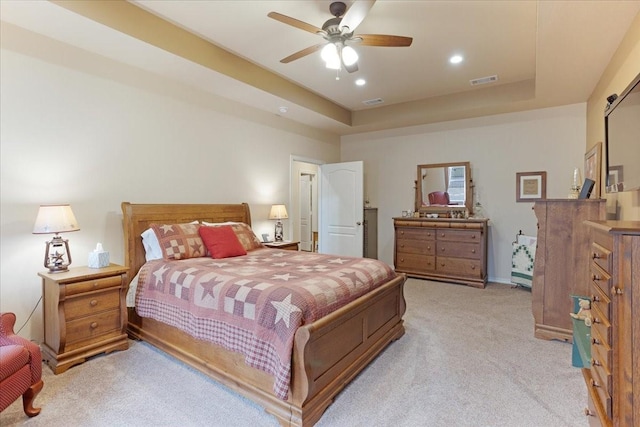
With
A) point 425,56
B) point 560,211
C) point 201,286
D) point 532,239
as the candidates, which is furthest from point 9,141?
point 532,239

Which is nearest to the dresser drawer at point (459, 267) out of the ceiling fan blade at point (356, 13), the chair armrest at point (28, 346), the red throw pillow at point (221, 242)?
the red throw pillow at point (221, 242)

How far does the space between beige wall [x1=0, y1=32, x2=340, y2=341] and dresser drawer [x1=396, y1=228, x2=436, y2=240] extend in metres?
2.75

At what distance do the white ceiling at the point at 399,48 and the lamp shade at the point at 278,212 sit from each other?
4.80ft

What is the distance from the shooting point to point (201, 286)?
2379mm

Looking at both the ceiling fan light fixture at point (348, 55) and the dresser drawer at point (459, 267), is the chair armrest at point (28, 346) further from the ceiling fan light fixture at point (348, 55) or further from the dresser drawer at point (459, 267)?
the dresser drawer at point (459, 267)

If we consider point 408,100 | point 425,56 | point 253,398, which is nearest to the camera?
point 253,398

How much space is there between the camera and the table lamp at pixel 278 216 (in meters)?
4.80

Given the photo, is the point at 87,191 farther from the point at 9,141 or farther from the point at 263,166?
the point at 263,166

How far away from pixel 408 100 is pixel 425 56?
63.5 inches

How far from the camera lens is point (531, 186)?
4.87 meters

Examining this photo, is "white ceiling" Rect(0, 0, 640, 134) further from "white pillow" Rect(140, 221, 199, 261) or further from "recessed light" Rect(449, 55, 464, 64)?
"white pillow" Rect(140, 221, 199, 261)

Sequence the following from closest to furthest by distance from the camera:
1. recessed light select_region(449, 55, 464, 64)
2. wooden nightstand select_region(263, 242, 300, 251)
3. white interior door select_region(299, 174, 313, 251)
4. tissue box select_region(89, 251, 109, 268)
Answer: tissue box select_region(89, 251, 109, 268)
recessed light select_region(449, 55, 464, 64)
wooden nightstand select_region(263, 242, 300, 251)
white interior door select_region(299, 174, 313, 251)

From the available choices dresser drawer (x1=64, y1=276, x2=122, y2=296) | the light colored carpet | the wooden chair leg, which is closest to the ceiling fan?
dresser drawer (x1=64, y1=276, x2=122, y2=296)

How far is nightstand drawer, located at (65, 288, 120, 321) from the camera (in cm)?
251
